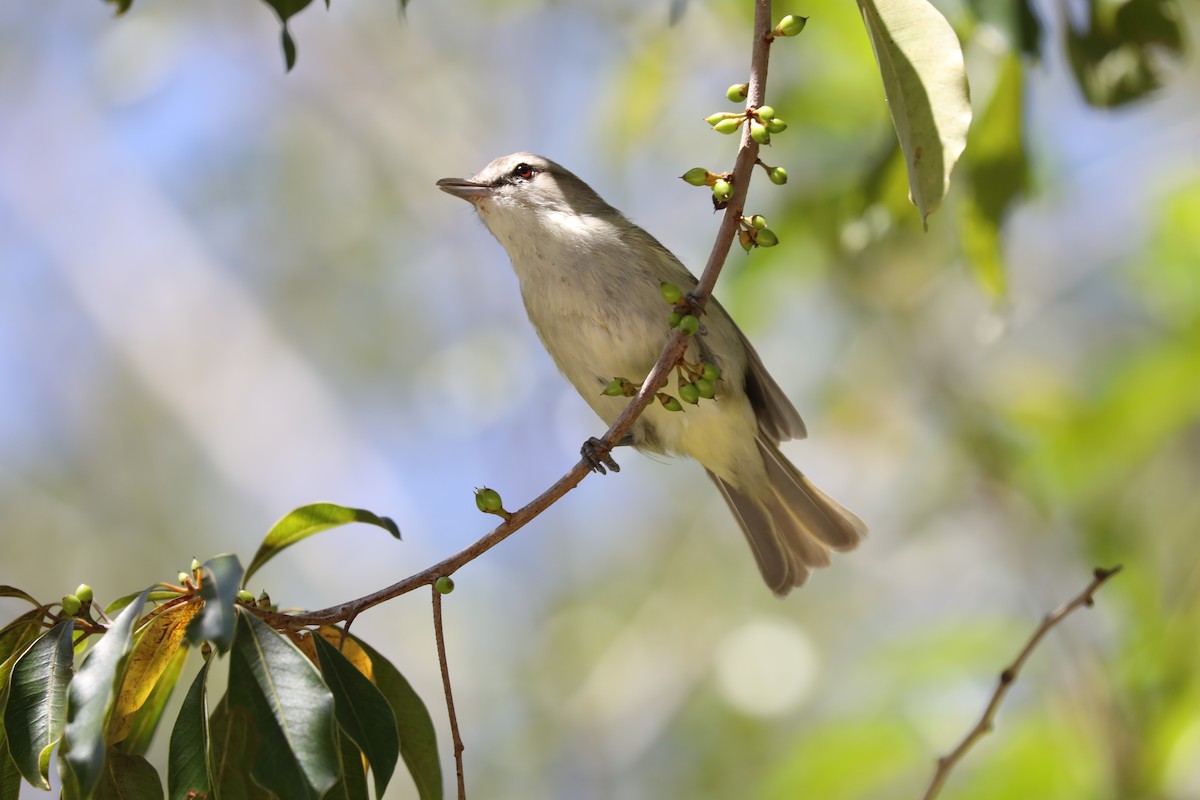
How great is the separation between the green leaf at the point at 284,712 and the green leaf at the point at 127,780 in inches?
13.1

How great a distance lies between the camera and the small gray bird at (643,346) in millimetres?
3512

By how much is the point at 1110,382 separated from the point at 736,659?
282cm

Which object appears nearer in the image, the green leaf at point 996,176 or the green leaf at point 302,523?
the green leaf at point 302,523

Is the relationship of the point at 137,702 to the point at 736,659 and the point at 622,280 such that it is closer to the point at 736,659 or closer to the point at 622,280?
the point at 622,280

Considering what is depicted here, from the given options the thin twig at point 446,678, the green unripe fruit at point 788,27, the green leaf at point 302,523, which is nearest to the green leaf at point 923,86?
the green unripe fruit at point 788,27

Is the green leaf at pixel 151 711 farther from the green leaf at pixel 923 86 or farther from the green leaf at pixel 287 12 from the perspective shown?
the green leaf at pixel 923 86

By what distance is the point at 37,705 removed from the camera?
185 cm

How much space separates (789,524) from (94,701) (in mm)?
2806

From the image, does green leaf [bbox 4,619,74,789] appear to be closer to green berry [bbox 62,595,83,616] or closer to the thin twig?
green berry [bbox 62,595,83,616]

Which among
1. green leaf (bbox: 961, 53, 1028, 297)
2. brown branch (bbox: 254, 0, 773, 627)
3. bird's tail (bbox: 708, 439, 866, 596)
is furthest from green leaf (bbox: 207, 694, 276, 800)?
bird's tail (bbox: 708, 439, 866, 596)

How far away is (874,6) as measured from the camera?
1987 millimetres

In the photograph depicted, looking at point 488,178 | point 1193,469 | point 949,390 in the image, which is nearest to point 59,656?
point 488,178

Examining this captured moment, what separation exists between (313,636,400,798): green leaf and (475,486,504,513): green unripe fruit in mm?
387

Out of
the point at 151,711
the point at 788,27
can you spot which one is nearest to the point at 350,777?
the point at 151,711
